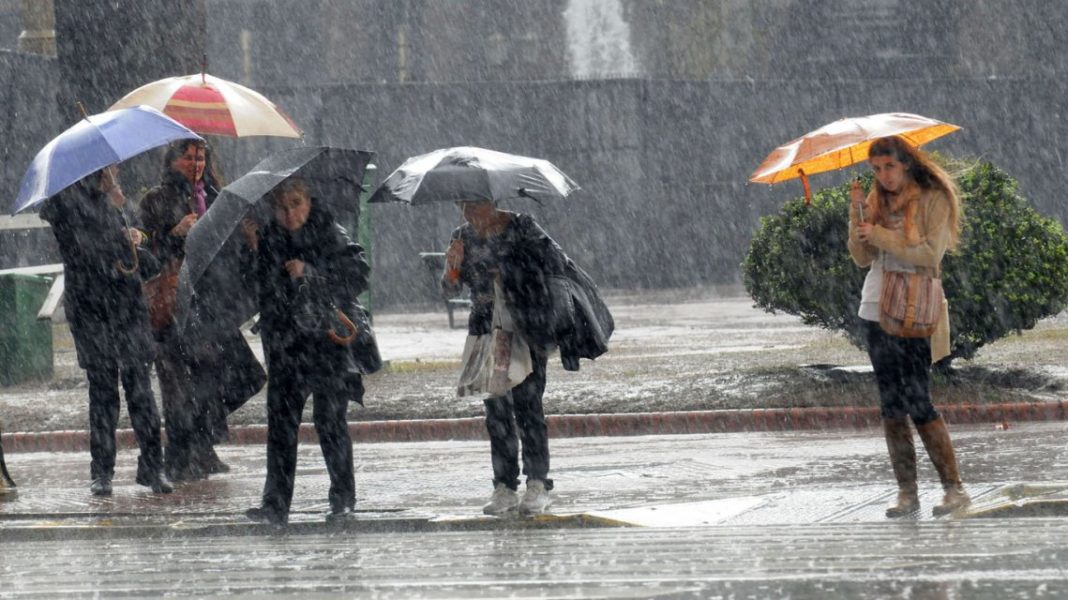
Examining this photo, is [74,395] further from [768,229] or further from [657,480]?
[657,480]

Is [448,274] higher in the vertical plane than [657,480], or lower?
higher

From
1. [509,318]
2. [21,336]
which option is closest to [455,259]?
[509,318]

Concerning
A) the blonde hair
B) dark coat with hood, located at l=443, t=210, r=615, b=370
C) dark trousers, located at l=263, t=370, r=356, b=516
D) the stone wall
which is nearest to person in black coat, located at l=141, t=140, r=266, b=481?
dark trousers, located at l=263, t=370, r=356, b=516

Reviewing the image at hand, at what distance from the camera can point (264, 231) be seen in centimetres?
839

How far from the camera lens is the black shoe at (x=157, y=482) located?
9641 millimetres

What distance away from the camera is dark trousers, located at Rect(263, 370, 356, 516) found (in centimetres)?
832

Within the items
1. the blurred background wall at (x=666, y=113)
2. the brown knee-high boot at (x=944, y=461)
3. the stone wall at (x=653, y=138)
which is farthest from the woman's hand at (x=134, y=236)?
the stone wall at (x=653, y=138)

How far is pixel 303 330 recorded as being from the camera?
8195 millimetres

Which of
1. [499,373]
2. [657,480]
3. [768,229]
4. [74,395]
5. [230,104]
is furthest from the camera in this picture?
[74,395]

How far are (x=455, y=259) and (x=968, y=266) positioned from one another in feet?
17.1

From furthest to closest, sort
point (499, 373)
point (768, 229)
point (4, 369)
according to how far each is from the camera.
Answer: point (4, 369)
point (768, 229)
point (499, 373)

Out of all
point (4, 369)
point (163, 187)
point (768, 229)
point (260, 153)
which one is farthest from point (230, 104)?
point (260, 153)

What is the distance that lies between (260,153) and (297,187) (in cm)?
2496

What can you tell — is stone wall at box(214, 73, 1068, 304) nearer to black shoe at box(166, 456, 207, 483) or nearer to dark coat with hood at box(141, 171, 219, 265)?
black shoe at box(166, 456, 207, 483)
